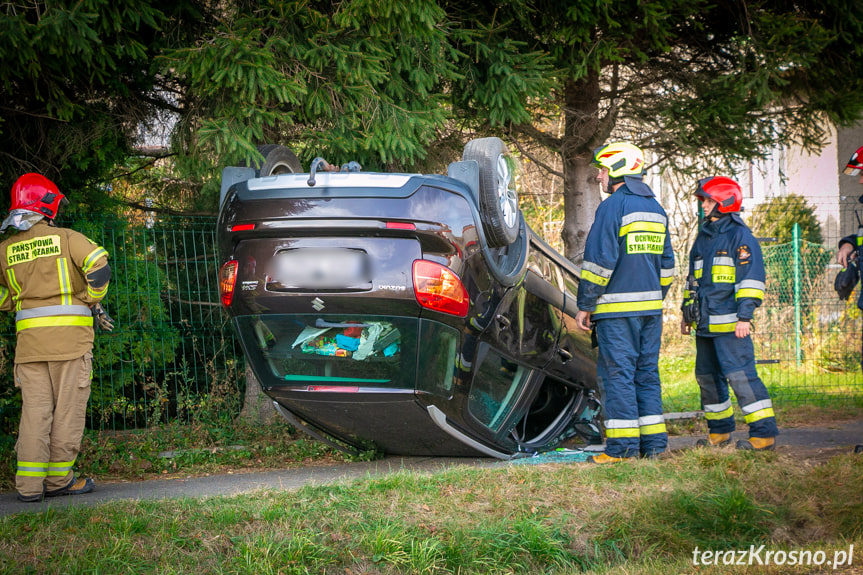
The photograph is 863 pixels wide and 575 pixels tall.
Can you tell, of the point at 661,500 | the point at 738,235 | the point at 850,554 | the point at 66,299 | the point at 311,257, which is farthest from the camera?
the point at 738,235

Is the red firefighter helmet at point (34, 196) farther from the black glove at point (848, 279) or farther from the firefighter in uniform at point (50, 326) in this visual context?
the black glove at point (848, 279)

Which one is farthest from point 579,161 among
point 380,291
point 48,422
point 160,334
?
point 48,422

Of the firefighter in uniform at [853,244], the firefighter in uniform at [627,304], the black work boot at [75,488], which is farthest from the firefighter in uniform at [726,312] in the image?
the black work boot at [75,488]

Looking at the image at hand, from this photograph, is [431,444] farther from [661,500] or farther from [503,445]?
[661,500]

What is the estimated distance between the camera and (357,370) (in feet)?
15.2

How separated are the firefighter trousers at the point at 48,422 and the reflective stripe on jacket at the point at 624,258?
344 cm

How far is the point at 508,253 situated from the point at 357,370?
1.35 m

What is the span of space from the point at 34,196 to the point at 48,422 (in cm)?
151

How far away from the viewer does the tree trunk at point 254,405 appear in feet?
22.3

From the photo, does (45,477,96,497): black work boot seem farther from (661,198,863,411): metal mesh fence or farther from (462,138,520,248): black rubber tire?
(661,198,863,411): metal mesh fence

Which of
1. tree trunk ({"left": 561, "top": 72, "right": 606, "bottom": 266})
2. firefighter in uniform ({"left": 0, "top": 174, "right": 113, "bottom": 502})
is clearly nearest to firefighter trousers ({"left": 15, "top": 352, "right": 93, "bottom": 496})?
firefighter in uniform ({"left": 0, "top": 174, "right": 113, "bottom": 502})

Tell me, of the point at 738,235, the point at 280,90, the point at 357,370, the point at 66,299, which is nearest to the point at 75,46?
the point at 280,90

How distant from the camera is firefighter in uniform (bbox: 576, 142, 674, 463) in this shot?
5.11 metres

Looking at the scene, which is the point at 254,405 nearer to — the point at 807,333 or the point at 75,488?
the point at 75,488
